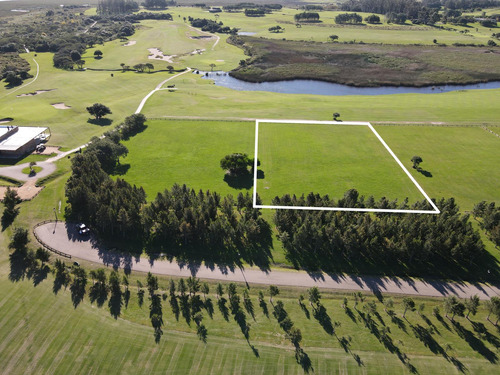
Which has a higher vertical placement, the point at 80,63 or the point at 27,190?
the point at 80,63

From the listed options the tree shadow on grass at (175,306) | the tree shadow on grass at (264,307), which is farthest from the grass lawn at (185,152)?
the tree shadow on grass at (264,307)

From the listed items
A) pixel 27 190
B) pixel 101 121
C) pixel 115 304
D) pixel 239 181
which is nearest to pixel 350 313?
pixel 115 304

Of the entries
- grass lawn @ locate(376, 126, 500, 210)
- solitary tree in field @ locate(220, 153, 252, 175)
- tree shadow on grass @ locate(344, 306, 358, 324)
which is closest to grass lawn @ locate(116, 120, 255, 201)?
solitary tree in field @ locate(220, 153, 252, 175)

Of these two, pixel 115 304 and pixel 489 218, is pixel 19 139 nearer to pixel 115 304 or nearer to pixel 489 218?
pixel 115 304

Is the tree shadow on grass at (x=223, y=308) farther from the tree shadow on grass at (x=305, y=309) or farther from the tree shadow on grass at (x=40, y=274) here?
the tree shadow on grass at (x=40, y=274)

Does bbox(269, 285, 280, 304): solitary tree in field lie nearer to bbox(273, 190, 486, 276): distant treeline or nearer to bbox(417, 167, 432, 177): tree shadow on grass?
bbox(273, 190, 486, 276): distant treeline

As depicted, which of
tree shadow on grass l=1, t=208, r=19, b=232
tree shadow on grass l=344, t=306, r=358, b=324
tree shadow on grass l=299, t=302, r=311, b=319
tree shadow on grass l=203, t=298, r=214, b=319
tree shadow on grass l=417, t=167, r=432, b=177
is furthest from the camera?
tree shadow on grass l=417, t=167, r=432, b=177
